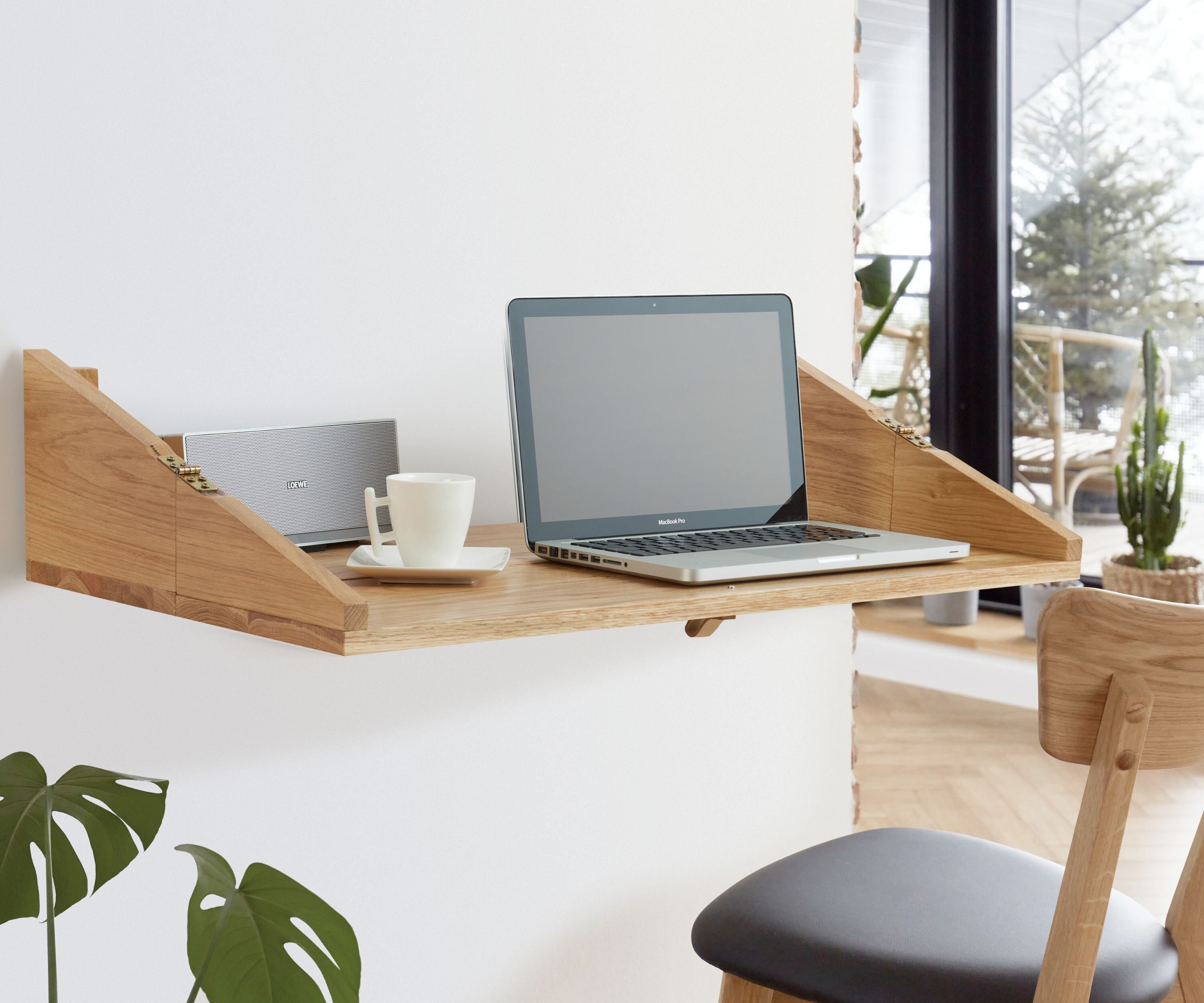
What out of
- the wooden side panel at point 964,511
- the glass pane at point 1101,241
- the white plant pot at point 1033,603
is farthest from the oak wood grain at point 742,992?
the glass pane at point 1101,241

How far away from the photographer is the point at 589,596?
2.68ft

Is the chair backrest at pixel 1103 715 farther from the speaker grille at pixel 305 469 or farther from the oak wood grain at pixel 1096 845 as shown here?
the speaker grille at pixel 305 469

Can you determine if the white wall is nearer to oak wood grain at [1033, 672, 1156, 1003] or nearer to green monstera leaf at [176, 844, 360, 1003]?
green monstera leaf at [176, 844, 360, 1003]

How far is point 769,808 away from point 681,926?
0.58 feet

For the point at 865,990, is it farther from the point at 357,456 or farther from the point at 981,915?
the point at 357,456

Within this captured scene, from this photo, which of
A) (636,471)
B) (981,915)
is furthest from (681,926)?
(636,471)

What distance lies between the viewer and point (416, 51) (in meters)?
1.16

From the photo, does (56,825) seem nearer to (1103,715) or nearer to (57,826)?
(57,826)

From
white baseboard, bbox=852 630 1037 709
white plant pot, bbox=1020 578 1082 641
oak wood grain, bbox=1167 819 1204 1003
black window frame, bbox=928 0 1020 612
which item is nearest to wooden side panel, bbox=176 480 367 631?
oak wood grain, bbox=1167 819 1204 1003

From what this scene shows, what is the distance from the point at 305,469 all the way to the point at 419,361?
223mm

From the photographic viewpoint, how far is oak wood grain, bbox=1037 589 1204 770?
750 millimetres

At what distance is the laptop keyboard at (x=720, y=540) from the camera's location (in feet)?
3.15

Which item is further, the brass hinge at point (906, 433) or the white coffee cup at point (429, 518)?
the brass hinge at point (906, 433)

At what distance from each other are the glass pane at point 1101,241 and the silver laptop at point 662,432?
7.76ft
